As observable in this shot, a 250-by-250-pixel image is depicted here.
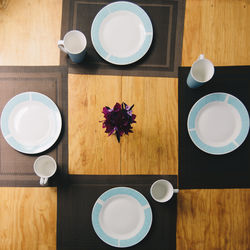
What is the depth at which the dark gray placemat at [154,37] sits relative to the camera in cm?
118

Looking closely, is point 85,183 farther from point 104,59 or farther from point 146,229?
point 104,59

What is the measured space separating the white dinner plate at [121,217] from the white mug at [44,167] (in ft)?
0.87

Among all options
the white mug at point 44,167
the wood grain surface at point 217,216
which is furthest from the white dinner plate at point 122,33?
the wood grain surface at point 217,216

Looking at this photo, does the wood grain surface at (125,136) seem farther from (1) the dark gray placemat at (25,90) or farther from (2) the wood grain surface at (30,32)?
(2) the wood grain surface at (30,32)

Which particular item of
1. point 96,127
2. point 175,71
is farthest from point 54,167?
point 175,71

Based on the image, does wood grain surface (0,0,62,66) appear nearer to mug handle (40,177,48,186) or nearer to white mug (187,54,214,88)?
mug handle (40,177,48,186)

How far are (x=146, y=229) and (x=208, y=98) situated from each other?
2.30 ft

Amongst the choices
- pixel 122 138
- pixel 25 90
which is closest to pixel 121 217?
pixel 122 138

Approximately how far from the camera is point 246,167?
1174 millimetres

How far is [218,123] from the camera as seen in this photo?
1.16 meters

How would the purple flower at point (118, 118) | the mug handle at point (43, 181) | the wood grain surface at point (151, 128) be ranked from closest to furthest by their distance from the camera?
the purple flower at point (118, 118) < the mug handle at point (43, 181) < the wood grain surface at point (151, 128)

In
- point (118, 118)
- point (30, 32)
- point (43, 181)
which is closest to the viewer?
point (118, 118)

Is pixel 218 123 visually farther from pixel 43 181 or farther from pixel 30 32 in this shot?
pixel 30 32

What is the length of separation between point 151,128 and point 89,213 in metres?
0.52
